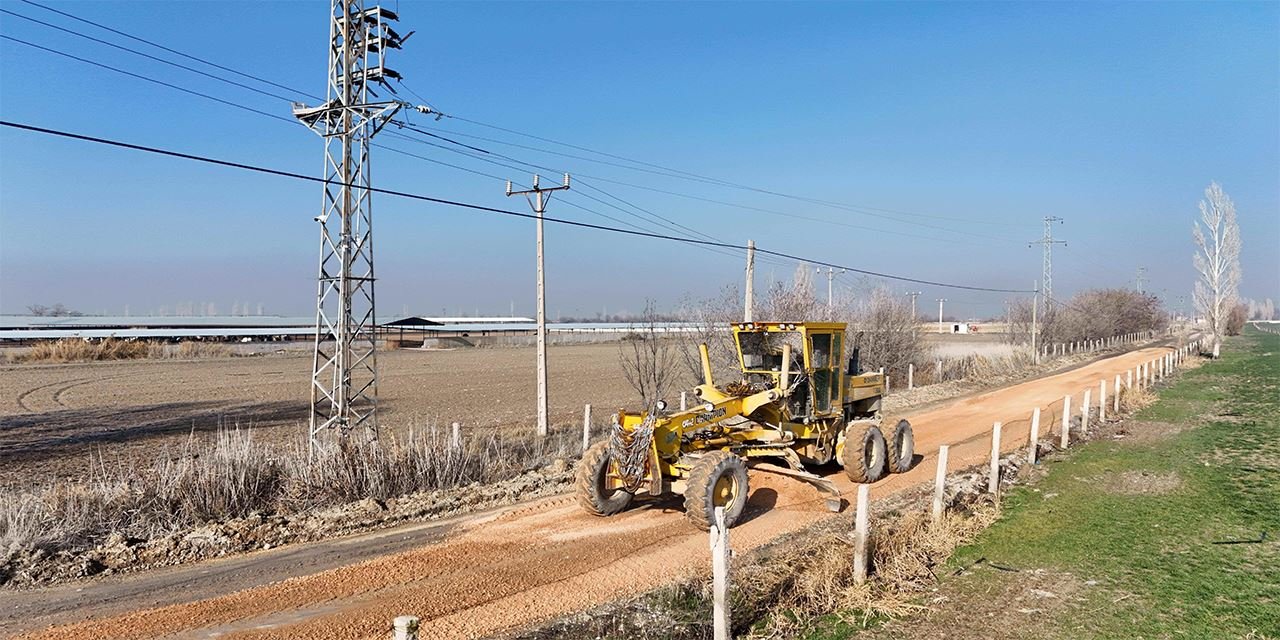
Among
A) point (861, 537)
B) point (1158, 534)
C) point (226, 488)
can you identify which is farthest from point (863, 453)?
point (226, 488)

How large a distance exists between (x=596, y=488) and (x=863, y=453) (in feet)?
15.6


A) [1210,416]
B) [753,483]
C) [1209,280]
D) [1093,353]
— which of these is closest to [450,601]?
[753,483]

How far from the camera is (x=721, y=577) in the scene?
605 centimetres

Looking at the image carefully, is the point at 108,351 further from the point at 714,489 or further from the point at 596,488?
the point at 714,489

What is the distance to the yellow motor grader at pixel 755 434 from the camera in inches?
386

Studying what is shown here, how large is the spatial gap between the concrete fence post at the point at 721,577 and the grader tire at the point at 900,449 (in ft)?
27.3

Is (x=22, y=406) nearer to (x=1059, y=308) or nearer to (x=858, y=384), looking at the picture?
(x=858, y=384)

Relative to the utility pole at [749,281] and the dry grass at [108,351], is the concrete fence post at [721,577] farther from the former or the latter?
the dry grass at [108,351]

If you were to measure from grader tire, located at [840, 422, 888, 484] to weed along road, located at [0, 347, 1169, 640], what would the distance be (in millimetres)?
502

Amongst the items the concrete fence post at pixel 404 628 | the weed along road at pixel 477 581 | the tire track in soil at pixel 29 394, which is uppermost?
the concrete fence post at pixel 404 628

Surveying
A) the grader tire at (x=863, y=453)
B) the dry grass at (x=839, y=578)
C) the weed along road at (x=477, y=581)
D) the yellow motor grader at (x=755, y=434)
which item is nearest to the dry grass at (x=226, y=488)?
the weed along road at (x=477, y=581)

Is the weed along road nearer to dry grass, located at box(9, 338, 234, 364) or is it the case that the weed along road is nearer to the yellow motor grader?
the yellow motor grader

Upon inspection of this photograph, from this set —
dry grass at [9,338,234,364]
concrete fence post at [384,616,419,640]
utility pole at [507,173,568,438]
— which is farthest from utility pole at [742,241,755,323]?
dry grass at [9,338,234,364]

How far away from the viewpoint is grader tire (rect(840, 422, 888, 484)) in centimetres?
1249
